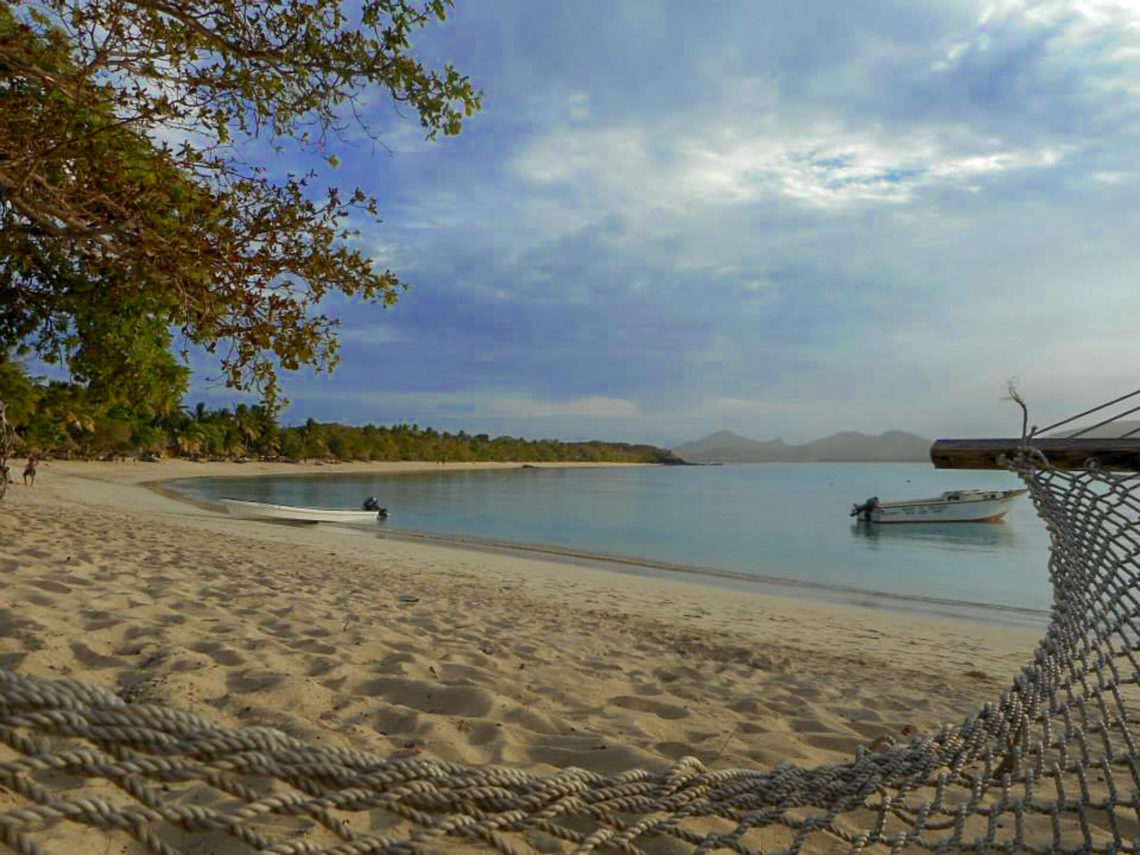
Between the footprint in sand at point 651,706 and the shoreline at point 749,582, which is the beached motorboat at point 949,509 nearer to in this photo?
the shoreline at point 749,582

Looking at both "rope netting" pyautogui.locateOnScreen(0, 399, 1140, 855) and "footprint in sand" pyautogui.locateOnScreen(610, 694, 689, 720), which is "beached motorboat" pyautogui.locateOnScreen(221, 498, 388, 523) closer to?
"footprint in sand" pyautogui.locateOnScreen(610, 694, 689, 720)

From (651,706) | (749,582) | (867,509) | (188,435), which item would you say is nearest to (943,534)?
(867,509)

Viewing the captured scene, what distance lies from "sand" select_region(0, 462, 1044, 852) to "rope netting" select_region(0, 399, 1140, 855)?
0.77 m

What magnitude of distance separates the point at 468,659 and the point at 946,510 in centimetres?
3076

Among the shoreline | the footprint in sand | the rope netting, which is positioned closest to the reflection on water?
the shoreline

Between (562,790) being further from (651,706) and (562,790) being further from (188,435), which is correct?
(188,435)

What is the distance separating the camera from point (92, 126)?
4602 millimetres

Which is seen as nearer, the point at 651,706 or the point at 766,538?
the point at 651,706

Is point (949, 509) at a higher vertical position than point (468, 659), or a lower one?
lower

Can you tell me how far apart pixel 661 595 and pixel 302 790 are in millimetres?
10347


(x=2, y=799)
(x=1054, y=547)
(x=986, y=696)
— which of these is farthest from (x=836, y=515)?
(x=2, y=799)

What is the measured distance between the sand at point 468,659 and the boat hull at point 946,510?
69.4ft

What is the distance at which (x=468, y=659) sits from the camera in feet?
15.6

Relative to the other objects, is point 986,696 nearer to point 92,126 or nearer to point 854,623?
point 854,623
